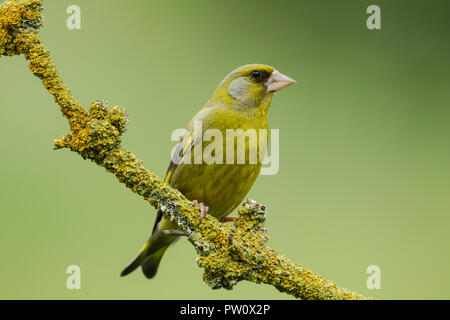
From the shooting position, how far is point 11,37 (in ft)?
5.41

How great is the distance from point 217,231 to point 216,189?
63 cm

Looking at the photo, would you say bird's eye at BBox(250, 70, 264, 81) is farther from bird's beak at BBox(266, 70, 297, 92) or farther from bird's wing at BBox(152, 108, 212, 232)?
bird's wing at BBox(152, 108, 212, 232)

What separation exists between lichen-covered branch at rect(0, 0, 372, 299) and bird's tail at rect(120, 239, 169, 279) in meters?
0.93

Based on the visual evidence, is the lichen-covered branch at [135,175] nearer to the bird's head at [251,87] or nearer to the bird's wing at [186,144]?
the bird's wing at [186,144]

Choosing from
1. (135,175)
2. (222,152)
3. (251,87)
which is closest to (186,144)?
(222,152)

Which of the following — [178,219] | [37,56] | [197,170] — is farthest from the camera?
[197,170]

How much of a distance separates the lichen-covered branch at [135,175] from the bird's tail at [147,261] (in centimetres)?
93

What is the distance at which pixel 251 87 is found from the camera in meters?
2.61

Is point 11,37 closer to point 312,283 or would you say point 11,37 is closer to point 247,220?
point 247,220

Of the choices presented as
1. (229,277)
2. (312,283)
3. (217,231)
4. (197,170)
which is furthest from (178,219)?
(197,170)

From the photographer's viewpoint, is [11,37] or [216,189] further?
[216,189]

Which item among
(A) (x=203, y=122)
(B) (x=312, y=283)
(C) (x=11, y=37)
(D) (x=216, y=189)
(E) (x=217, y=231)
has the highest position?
(C) (x=11, y=37)

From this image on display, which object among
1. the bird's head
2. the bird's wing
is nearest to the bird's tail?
the bird's wing

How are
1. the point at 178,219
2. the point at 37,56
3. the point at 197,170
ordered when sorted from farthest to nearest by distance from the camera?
the point at 197,170, the point at 178,219, the point at 37,56
